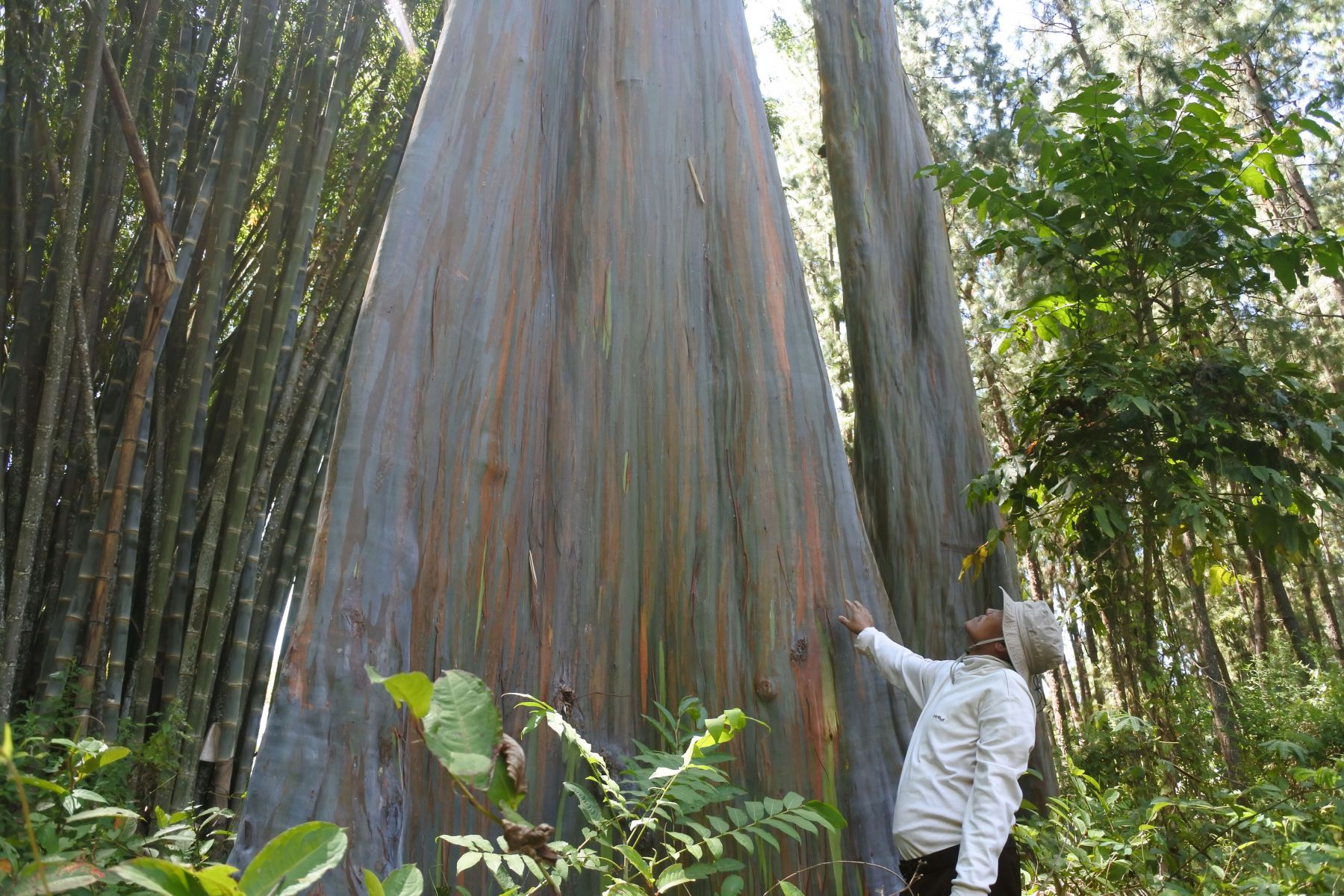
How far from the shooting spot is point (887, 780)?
2.53m

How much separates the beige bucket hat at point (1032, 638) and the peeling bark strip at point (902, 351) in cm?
129

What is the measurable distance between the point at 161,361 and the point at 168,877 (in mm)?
3822

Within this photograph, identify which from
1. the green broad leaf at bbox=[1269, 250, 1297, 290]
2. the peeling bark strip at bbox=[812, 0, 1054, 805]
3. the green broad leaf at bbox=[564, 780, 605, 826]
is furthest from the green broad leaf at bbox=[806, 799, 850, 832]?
the green broad leaf at bbox=[1269, 250, 1297, 290]

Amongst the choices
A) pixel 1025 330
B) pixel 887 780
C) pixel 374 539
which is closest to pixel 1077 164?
pixel 1025 330

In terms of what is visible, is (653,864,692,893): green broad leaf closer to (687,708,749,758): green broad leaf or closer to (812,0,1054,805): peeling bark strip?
(687,708,749,758): green broad leaf

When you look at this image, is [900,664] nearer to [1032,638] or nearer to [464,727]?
[1032,638]

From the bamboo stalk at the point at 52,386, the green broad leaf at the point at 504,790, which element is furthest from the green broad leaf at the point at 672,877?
the bamboo stalk at the point at 52,386

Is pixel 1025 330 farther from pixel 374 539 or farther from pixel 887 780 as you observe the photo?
pixel 374 539

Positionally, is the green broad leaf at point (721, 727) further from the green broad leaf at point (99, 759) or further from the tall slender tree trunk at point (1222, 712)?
the tall slender tree trunk at point (1222, 712)

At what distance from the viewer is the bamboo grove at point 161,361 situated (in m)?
3.43

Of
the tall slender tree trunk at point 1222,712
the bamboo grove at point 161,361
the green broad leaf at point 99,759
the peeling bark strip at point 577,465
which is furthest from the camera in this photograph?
the tall slender tree trunk at point 1222,712

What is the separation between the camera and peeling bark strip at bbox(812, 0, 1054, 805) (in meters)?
3.86

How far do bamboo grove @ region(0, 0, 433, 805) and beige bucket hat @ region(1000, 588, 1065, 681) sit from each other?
2.57m

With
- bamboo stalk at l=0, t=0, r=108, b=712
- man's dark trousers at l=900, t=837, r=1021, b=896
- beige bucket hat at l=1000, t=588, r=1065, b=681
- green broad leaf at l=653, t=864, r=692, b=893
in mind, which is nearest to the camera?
green broad leaf at l=653, t=864, r=692, b=893
